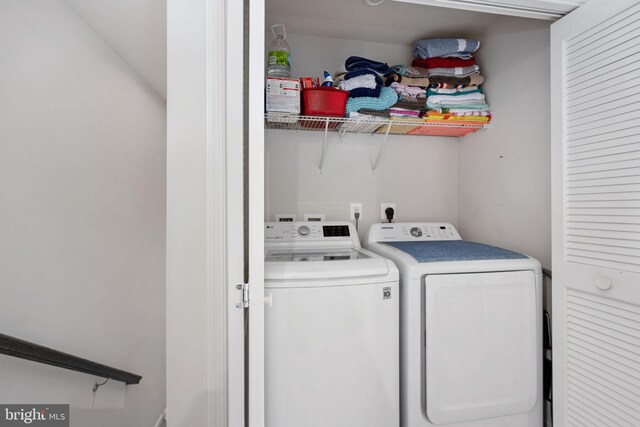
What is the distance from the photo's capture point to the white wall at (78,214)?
0.49m

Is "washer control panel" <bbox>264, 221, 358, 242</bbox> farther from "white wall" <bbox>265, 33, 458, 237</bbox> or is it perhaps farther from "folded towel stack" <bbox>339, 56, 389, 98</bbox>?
"folded towel stack" <bbox>339, 56, 389, 98</bbox>

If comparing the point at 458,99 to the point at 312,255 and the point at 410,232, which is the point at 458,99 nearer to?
the point at 410,232

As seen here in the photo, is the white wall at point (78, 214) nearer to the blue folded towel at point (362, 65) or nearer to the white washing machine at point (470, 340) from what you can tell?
the white washing machine at point (470, 340)

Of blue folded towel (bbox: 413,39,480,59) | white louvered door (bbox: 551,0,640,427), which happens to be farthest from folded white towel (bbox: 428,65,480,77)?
white louvered door (bbox: 551,0,640,427)

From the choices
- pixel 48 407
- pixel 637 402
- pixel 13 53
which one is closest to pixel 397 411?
pixel 637 402

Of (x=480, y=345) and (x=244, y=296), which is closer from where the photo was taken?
(x=244, y=296)

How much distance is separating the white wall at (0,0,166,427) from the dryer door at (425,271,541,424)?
123cm

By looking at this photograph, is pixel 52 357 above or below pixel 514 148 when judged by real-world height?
below

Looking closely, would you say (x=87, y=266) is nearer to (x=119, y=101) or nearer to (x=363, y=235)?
(x=119, y=101)

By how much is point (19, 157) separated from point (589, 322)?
195 centimetres

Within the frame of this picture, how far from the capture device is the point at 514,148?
1.76 meters

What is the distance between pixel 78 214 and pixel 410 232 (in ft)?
6.04

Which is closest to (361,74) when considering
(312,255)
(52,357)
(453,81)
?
(453,81)

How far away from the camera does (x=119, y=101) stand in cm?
86
